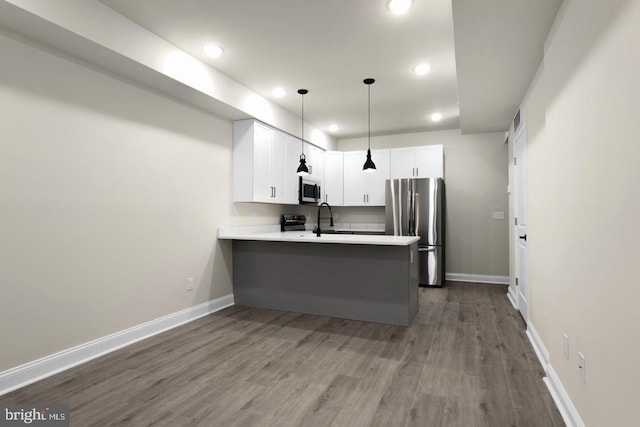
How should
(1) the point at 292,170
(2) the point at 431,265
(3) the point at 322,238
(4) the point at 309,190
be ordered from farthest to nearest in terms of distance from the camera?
(4) the point at 309,190, (2) the point at 431,265, (1) the point at 292,170, (3) the point at 322,238

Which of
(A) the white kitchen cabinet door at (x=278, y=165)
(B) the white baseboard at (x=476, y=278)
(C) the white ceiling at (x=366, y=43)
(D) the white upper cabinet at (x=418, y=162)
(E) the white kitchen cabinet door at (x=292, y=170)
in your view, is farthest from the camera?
(D) the white upper cabinet at (x=418, y=162)

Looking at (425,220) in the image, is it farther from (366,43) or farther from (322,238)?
(366,43)

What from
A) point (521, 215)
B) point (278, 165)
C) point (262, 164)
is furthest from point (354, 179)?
point (521, 215)

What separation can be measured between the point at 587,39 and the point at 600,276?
1.10 metres

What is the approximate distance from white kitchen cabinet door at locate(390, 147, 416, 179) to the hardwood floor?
9.72ft

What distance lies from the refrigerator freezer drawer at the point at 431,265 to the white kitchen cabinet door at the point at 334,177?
5.88 feet

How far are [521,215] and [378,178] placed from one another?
2.69m

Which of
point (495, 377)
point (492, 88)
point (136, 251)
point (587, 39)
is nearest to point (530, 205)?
point (492, 88)

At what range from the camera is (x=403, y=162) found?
6004 millimetres

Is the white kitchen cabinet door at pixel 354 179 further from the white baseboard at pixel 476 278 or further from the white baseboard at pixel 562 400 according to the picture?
the white baseboard at pixel 562 400

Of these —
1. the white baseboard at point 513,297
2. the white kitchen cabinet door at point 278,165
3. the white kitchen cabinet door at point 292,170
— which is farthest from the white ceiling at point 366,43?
the white baseboard at point 513,297

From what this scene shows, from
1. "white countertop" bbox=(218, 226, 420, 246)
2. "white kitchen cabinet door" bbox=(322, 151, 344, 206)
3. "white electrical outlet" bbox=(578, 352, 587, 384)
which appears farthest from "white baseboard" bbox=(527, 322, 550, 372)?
"white kitchen cabinet door" bbox=(322, 151, 344, 206)

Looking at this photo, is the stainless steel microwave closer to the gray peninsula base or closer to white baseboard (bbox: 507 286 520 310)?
the gray peninsula base

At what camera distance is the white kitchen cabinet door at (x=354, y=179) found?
6344 mm
